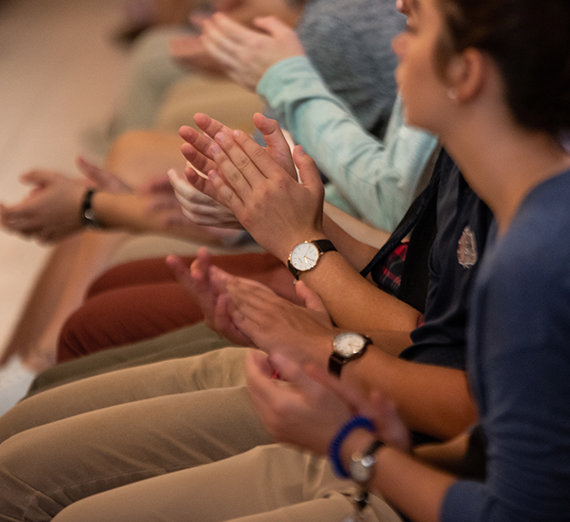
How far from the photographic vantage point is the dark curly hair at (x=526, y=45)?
541 mm

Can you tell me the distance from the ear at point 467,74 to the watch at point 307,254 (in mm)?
350

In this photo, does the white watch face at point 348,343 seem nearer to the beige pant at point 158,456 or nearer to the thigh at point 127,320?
the beige pant at point 158,456

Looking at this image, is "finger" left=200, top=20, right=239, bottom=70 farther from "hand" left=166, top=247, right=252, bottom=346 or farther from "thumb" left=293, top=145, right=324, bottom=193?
"hand" left=166, top=247, right=252, bottom=346

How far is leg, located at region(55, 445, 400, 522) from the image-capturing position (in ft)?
2.43

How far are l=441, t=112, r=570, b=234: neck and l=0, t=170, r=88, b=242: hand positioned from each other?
114cm

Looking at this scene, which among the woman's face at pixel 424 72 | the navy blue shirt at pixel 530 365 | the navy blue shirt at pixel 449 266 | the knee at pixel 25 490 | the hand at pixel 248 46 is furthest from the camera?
the hand at pixel 248 46

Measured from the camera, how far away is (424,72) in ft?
2.04

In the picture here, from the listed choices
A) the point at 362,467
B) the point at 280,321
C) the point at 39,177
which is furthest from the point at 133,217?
the point at 362,467

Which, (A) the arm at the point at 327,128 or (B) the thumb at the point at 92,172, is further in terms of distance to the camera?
(B) the thumb at the point at 92,172

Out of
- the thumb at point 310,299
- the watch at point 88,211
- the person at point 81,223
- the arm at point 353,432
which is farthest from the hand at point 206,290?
the watch at point 88,211

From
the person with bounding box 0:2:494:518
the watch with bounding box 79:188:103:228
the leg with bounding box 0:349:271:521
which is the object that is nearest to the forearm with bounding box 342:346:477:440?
the person with bounding box 0:2:494:518

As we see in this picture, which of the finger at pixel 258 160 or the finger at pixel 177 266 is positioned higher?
the finger at pixel 258 160

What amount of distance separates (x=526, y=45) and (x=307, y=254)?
17.3 inches

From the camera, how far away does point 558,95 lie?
1.88ft
